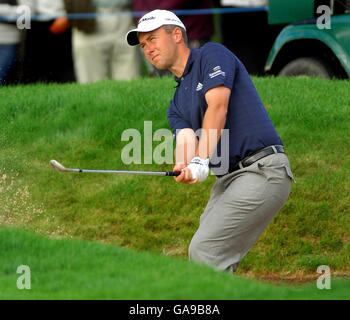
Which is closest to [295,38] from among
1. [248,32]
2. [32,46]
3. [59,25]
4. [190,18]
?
[248,32]

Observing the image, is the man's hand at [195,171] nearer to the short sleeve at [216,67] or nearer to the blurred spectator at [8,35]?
the short sleeve at [216,67]

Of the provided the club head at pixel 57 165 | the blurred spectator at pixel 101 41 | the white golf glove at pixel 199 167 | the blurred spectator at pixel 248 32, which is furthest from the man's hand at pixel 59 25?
the white golf glove at pixel 199 167

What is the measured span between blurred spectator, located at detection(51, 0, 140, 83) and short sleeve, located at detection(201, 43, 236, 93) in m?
4.56

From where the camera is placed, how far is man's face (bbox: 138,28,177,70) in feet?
15.5

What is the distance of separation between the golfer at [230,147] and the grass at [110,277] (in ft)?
0.95

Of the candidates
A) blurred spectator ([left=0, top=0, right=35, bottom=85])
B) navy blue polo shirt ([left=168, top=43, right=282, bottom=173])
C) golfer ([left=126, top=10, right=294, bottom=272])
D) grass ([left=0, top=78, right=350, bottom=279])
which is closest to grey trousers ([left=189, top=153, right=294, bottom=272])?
golfer ([left=126, top=10, right=294, bottom=272])

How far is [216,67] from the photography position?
177 inches

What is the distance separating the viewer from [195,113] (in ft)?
15.6

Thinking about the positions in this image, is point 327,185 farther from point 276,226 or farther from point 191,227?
point 191,227

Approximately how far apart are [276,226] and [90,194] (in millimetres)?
1904

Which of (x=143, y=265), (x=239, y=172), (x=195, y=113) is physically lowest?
(x=143, y=265)

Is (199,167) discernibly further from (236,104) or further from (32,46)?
(32,46)

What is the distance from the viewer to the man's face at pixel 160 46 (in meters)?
4.73
